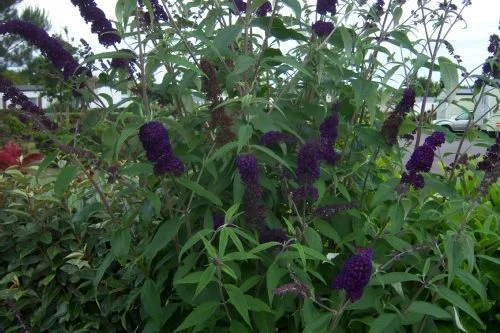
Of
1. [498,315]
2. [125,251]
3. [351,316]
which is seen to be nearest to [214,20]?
[125,251]

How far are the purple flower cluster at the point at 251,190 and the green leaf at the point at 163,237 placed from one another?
35cm

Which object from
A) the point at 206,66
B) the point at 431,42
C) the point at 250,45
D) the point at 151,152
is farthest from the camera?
the point at 250,45

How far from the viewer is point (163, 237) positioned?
7.35ft

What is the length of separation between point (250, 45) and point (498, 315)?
166 centimetres

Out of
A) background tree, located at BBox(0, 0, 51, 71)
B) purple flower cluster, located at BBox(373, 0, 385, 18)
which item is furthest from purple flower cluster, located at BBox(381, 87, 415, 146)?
background tree, located at BBox(0, 0, 51, 71)

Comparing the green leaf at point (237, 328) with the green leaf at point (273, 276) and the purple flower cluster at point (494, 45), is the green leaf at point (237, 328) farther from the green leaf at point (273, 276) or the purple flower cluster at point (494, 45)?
the purple flower cluster at point (494, 45)

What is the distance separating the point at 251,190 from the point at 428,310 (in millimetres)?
699

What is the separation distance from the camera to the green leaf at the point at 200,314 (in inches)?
79.7

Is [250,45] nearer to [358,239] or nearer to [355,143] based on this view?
[355,143]

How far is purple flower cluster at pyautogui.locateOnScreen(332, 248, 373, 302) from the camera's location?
1.62 m

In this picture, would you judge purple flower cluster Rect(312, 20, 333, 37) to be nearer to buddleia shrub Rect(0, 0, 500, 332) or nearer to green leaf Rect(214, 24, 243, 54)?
buddleia shrub Rect(0, 0, 500, 332)

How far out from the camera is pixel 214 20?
270 cm

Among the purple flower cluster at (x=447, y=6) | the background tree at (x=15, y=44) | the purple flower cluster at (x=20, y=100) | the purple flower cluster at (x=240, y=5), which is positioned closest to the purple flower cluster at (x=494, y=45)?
the purple flower cluster at (x=447, y=6)

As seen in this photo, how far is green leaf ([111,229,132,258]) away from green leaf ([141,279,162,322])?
0.66 ft
